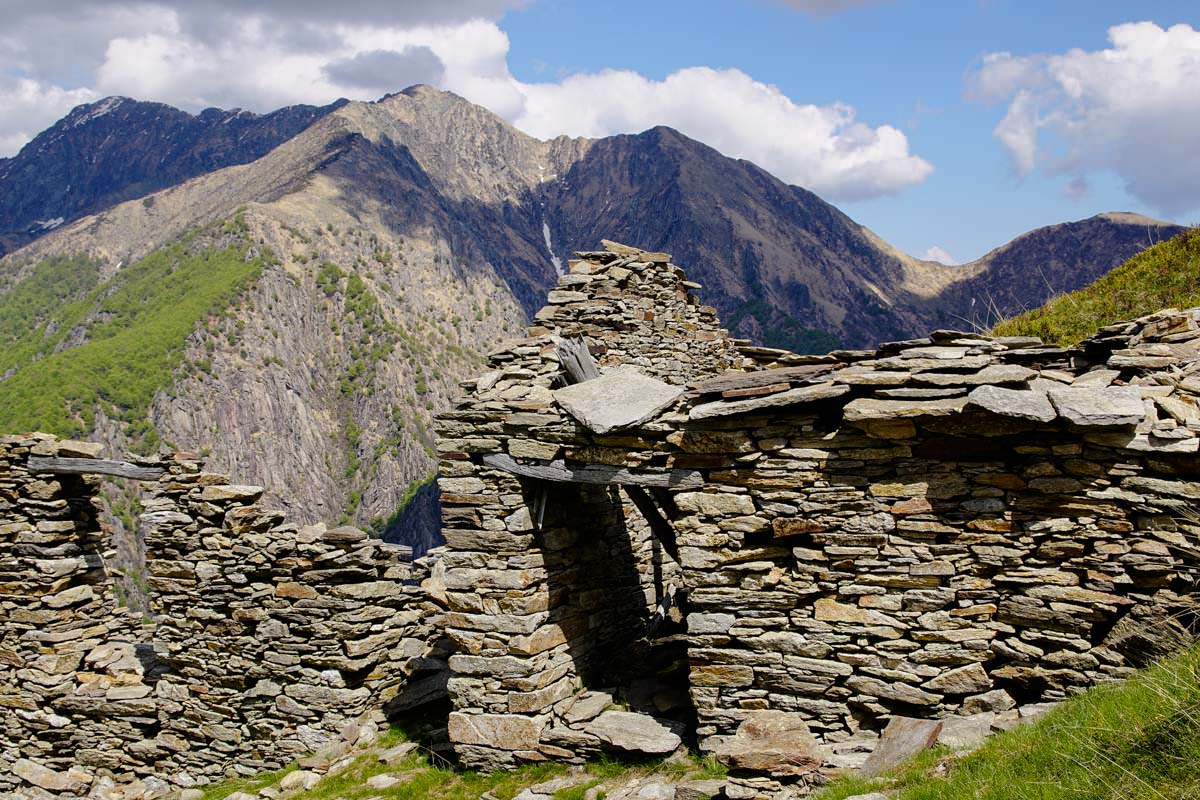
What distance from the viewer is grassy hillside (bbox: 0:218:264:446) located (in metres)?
71.0

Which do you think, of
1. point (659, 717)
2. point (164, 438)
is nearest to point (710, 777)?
point (659, 717)

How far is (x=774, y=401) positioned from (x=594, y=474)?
8.22ft

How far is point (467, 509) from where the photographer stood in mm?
→ 10961

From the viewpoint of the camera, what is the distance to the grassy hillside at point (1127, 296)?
15.2 metres

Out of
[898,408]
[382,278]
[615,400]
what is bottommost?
[898,408]

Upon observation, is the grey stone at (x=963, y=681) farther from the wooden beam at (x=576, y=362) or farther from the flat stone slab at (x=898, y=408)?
the wooden beam at (x=576, y=362)

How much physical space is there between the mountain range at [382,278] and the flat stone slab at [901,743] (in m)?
55.6

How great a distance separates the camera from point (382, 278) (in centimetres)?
10881

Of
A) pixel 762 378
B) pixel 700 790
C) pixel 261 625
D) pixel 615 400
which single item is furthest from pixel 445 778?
pixel 762 378

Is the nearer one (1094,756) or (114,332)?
(1094,756)

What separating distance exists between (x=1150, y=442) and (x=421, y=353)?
9625 cm

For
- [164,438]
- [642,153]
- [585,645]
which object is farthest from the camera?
[642,153]

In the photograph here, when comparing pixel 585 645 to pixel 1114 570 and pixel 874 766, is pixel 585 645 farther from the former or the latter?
pixel 1114 570

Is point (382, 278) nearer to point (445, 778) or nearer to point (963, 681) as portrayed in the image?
point (445, 778)
